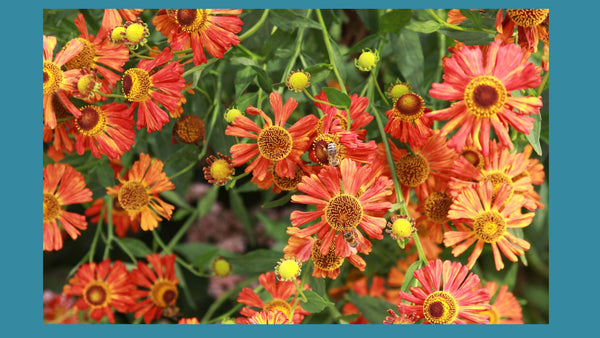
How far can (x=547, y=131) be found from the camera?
3.24ft

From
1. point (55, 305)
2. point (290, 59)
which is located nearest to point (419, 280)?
point (290, 59)

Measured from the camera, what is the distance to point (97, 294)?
3.61 ft

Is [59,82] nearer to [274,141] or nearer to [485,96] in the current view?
[274,141]

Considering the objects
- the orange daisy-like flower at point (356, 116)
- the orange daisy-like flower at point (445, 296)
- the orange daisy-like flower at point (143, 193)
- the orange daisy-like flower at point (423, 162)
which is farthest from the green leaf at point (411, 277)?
the orange daisy-like flower at point (143, 193)

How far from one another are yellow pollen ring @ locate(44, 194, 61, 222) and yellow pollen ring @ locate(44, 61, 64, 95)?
201 mm

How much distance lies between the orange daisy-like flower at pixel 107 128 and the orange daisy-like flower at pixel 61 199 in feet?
0.43

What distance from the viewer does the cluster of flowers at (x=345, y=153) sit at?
2.67 ft

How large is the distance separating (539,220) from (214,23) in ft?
2.32

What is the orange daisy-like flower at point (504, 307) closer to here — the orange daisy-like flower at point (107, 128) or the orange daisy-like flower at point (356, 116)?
the orange daisy-like flower at point (356, 116)

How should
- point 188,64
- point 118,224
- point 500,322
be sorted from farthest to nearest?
1. point 118,224
2. point 500,322
3. point 188,64

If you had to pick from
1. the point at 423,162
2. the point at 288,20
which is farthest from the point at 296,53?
the point at 423,162

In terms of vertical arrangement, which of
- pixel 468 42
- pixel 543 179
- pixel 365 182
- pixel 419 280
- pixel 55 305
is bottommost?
pixel 55 305

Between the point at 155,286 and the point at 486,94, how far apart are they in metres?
0.73

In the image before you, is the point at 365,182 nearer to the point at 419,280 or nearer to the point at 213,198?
the point at 419,280
